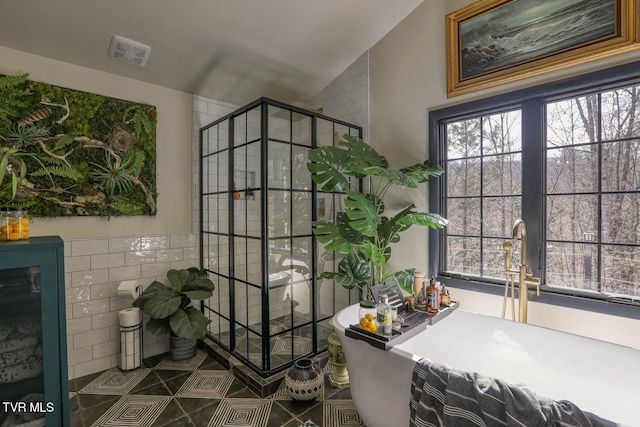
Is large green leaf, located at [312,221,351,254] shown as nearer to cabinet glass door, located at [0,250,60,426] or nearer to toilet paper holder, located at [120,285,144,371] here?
cabinet glass door, located at [0,250,60,426]

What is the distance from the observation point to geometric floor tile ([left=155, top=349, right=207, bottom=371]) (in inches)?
104

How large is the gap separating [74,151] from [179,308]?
1.47 meters

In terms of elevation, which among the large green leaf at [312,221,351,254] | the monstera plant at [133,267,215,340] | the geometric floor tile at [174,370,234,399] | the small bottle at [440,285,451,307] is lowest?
the geometric floor tile at [174,370,234,399]

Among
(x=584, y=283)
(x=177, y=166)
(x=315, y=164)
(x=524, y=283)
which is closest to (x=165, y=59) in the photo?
(x=177, y=166)

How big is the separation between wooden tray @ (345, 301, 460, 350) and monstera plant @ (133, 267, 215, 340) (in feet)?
4.56

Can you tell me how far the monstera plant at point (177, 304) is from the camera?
2.45m

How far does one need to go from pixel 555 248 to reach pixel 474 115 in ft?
3.63

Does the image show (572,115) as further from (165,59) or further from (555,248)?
(165,59)

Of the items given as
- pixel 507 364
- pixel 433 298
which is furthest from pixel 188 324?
pixel 507 364

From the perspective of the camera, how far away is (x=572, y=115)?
2.04m

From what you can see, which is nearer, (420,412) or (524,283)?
(420,412)

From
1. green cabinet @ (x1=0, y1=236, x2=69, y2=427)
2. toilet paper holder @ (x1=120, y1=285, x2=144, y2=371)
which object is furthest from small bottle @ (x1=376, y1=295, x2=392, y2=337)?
toilet paper holder @ (x1=120, y1=285, x2=144, y2=371)

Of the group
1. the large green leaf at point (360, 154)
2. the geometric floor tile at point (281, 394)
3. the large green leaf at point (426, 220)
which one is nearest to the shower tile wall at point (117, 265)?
the large green leaf at point (360, 154)

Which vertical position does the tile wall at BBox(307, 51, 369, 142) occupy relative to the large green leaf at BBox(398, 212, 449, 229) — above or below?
above
